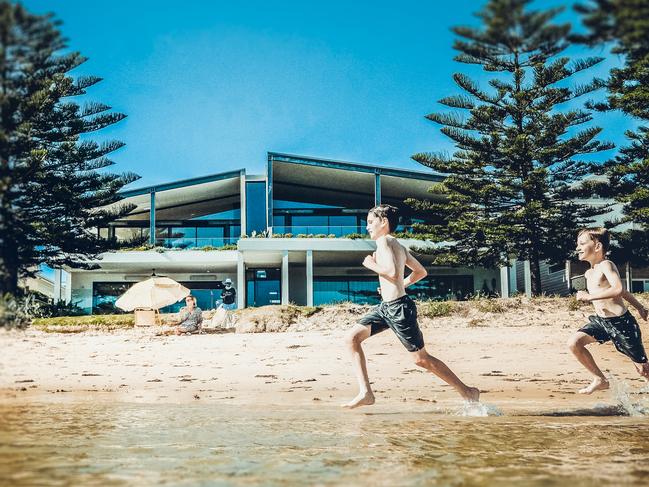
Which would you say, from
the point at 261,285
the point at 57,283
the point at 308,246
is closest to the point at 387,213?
the point at 308,246

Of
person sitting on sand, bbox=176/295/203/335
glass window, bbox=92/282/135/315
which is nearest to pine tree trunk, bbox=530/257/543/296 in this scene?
person sitting on sand, bbox=176/295/203/335

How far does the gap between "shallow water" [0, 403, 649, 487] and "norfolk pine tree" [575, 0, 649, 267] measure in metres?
1.45

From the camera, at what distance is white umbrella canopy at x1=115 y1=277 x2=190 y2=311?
600 inches

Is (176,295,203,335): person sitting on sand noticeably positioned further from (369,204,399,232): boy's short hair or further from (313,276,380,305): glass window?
(313,276,380,305): glass window

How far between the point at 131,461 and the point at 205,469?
0.36 m

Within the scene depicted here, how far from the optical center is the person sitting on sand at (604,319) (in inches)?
212

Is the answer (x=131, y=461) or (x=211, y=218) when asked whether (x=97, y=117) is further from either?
(x=211, y=218)

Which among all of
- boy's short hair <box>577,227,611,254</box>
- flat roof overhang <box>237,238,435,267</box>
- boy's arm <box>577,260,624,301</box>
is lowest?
boy's arm <box>577,260,624,301</box>

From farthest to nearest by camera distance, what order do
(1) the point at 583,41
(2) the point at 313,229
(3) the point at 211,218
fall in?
(3) the point at 211,218 → (2) the point at 313,229 → (1) the point at 583,41

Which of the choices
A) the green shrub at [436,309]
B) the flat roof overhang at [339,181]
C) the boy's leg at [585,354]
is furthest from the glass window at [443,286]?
the boy's leg at [585,354]

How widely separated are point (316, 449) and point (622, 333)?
3.32 meters

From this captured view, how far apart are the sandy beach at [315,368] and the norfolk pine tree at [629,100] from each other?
3313mm

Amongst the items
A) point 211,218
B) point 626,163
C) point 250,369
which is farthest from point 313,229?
point 250,369

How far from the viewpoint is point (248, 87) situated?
5.41 meters
